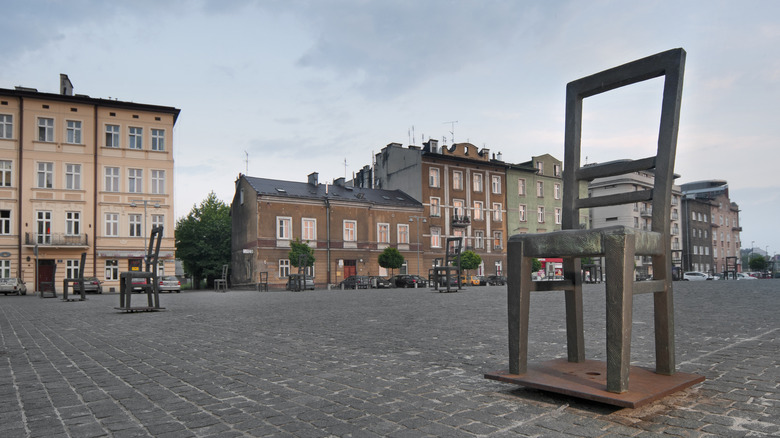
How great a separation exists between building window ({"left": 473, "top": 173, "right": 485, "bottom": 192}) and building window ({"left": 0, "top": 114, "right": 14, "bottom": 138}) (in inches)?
1589

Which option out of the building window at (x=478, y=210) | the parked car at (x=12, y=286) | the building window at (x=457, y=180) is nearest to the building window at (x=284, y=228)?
the parked car at (x=12, y=286)

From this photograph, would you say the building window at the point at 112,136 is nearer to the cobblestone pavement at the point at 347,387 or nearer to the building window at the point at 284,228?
the building window at the point at 284,228

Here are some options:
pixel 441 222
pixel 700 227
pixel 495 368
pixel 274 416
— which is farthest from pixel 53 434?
pixel 700 227

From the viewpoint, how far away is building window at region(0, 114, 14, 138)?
3703 centimetres

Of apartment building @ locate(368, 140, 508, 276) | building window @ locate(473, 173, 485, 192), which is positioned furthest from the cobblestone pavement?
building window @ locate(473, 173, 485, 192)

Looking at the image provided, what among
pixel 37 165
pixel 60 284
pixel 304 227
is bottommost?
pixel 60 284

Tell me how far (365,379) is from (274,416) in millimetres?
1172

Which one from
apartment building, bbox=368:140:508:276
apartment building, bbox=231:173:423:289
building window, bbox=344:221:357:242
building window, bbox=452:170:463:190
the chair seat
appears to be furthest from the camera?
building window, bbox=452:170:463:190

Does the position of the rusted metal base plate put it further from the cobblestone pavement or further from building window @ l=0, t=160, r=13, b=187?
building window @ l=0, t=160, r=13, b=187

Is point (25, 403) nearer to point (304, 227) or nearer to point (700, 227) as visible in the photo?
point (304, 227)

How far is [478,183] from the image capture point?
57.7 metres

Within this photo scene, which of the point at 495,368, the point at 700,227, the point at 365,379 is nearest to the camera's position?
the point at 365,379

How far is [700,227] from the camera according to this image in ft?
286

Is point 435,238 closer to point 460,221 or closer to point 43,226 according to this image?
point 460,221
